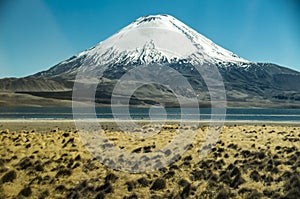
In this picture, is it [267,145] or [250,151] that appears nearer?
[250,151]

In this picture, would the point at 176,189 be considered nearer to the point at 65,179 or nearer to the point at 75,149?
the point at 65,179

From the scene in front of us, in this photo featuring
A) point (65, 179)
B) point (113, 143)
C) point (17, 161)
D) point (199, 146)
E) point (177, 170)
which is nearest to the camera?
point (65, 179)

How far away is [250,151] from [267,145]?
352cm

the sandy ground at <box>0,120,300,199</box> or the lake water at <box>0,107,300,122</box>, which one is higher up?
the lake water at <box>0,107,300,122</box>

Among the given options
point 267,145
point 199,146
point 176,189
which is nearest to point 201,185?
point 176,189

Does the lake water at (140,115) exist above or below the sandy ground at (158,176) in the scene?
above

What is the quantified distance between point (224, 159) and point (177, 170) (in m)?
3.45

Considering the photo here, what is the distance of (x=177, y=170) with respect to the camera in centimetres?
1616

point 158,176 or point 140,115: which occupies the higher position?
point 140,115

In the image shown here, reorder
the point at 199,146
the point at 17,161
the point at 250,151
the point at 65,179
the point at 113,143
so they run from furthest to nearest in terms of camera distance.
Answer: the point at 113,143, the point at 199,146, the point at 250,151, the point at 17,161, the point at 65,179

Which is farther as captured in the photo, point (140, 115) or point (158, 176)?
point (140, 115)

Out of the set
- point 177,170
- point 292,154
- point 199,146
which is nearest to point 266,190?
point 177,170

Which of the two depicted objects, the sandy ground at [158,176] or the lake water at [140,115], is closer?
the sandy ground at [158,176]

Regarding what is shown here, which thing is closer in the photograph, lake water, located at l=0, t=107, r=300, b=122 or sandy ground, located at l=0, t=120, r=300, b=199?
sandy ground, located at l=0, t=120, r=300, b=199
